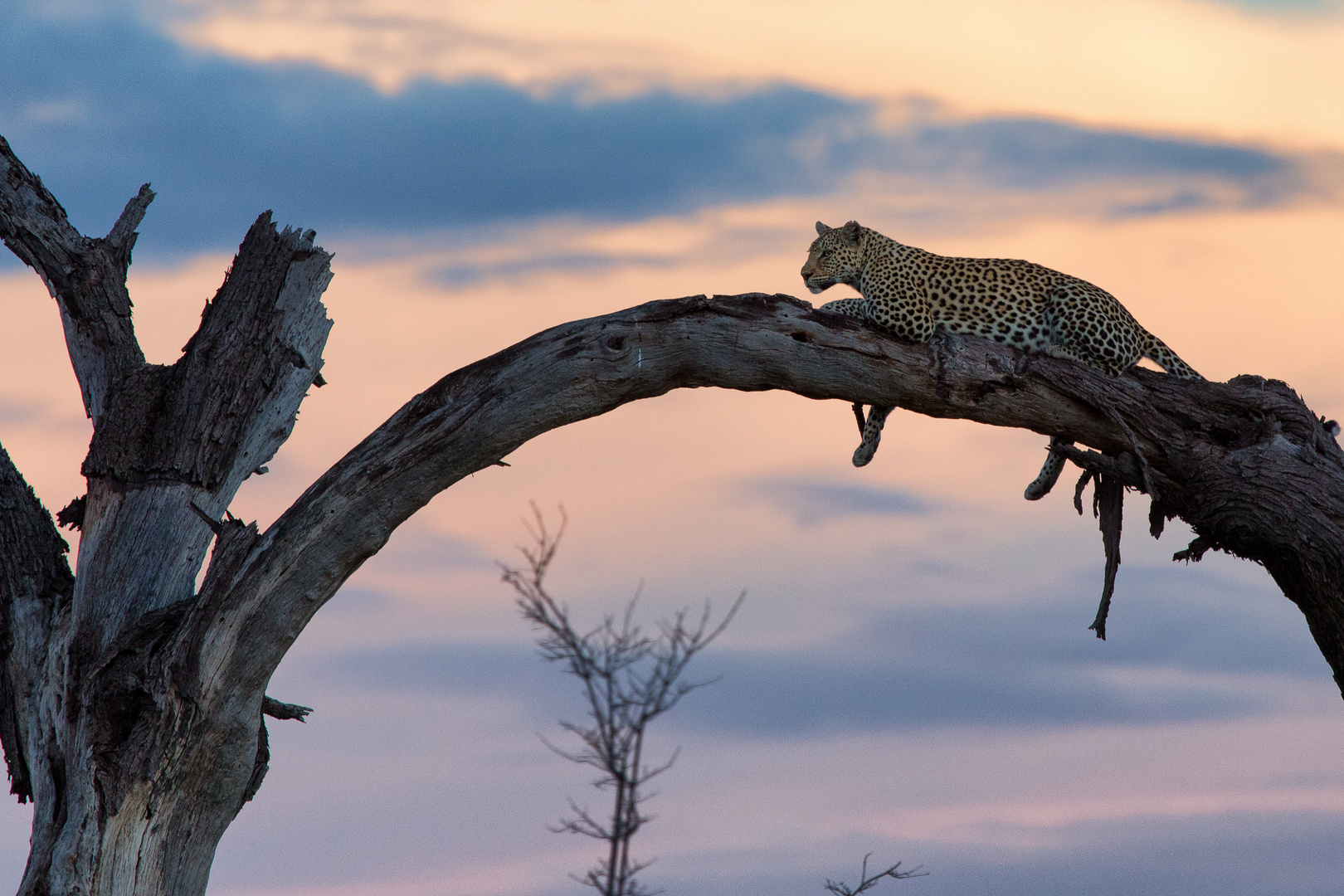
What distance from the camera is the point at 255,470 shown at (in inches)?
418

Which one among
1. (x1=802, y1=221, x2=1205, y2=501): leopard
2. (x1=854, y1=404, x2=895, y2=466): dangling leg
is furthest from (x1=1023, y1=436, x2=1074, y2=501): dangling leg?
(x1=854, y1=404, x2=895, y2=466): dangling leg

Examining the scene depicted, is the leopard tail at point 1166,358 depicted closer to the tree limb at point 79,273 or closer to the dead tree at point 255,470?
the dead tree at point 255,470

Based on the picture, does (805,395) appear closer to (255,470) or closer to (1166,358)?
(1166,358)

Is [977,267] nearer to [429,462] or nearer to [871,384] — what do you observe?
[871,384]

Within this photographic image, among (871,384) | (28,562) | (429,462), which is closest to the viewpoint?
(429,462)

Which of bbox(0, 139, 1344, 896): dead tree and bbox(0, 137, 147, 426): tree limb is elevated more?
bbox(0, 137, 147, 426): tree limb

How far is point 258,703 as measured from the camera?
367 inches

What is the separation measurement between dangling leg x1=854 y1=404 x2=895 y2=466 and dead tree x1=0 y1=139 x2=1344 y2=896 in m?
0.77

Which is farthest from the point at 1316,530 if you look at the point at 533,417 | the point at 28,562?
the point at 28,562

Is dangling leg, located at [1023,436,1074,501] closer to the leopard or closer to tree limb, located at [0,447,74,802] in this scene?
the leopard

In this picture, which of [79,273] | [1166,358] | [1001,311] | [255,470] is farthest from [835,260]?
[79,273]

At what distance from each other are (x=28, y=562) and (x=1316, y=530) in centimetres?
947

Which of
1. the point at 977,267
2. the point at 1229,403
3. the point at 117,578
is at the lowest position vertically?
the point at 117,578

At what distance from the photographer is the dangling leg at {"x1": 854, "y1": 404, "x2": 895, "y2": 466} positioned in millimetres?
10586
